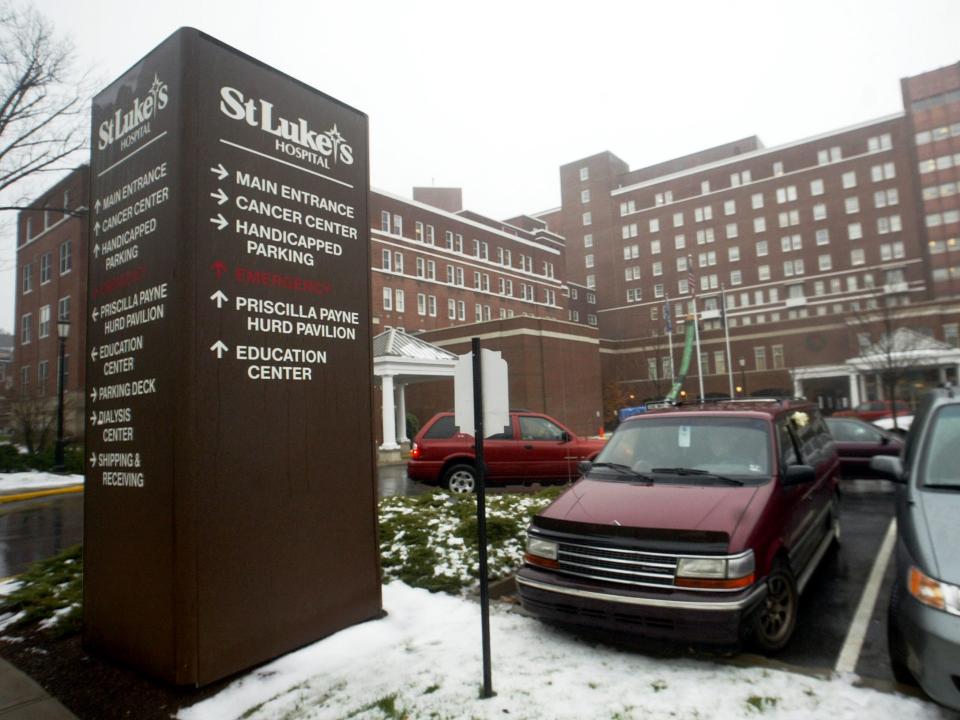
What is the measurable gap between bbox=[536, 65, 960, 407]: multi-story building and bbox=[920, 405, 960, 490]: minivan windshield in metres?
52.2

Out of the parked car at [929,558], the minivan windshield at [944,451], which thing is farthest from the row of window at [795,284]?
the parked car at [929,558]

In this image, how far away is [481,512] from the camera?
149 inches

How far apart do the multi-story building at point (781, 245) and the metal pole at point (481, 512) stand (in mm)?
53794

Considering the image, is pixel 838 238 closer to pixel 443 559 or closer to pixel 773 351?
pixel 773 351

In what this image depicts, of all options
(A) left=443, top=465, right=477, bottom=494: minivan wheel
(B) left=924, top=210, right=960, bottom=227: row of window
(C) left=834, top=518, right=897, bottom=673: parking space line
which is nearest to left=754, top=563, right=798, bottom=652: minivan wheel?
(C) left=834, top=518, right=897, bottom=673: parking space line

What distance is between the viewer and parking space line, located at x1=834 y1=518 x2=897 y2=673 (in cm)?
429

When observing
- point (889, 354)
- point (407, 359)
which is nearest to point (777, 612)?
point (407, 359)

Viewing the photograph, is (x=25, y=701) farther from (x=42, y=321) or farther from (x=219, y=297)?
(x=42, y=321)

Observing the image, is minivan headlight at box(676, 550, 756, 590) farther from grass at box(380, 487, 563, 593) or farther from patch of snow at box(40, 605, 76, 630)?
patch of snow at box(40, 605, 76, 630)

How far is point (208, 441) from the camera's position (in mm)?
4062

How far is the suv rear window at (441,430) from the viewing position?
12.4 metres

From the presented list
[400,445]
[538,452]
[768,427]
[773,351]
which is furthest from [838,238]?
[768,427]

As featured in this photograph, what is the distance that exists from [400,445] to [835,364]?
5266cm

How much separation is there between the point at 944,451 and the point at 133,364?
19.0 feet
